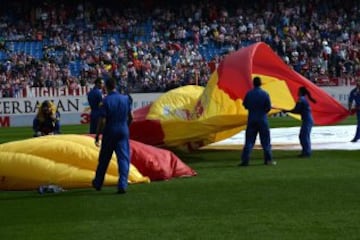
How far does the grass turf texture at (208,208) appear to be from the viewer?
8.45 meters

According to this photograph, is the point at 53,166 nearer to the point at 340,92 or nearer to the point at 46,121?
the point at 46,121

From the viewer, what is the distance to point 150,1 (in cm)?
4381

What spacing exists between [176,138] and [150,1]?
27.5m

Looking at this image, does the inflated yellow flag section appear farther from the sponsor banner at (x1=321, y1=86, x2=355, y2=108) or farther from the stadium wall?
the sponsor banner at (x1=321, y1=86, x2=355, y2=108)

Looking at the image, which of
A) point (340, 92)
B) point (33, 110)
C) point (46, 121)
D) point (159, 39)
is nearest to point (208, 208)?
point (46, 121)

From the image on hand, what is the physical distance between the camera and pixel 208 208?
32.7 feet

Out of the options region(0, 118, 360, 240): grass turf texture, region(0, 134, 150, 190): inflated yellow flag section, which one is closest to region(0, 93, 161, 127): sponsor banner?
region(0, 118, 360, 240): grass turf texture

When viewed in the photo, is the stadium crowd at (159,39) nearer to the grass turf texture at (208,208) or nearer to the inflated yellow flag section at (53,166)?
the inflated yellow flag section at (53,166)

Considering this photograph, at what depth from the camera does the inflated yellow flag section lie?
12438 mm

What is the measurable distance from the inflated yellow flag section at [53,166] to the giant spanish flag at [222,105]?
4.04 meters

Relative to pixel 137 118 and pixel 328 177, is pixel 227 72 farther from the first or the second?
pixel 328 177

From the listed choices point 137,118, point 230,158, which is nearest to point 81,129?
point 137,118

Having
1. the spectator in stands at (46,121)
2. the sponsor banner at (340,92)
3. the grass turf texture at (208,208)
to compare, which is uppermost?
the spectator in stands at (46,121)

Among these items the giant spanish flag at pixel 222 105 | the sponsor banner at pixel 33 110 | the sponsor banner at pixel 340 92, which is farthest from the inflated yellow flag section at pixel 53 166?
the sponsor banner at pixel 340 92
